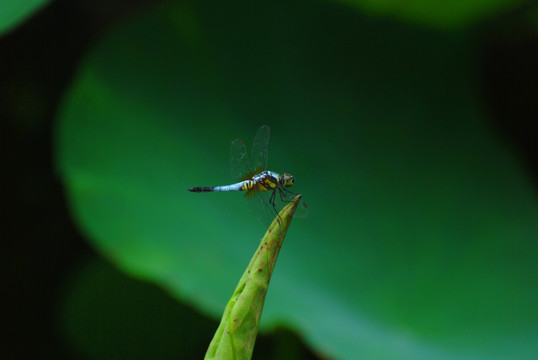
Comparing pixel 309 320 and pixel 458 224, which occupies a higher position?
pixel 458 224

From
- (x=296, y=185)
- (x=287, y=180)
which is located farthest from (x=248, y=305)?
(x=296, y=185)

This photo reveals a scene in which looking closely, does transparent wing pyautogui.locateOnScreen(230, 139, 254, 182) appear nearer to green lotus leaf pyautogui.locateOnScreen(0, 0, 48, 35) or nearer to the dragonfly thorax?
the dragonfly thorax

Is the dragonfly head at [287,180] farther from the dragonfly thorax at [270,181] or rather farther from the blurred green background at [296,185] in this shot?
the blurred green background at [296,185]

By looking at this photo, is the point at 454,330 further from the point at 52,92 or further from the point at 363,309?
the point at 52,92

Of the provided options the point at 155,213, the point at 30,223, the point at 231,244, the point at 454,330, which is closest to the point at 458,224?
the point at 454,330

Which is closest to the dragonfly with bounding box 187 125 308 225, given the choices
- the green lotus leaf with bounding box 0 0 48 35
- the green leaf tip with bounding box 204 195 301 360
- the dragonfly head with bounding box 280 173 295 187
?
the dragonfly head with bounding box 280 173 295 187

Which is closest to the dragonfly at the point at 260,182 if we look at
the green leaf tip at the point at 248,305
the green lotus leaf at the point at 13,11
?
the green leaf tip at the point at 248,305

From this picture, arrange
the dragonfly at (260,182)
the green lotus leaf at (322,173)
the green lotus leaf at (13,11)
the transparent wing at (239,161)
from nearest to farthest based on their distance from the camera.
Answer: the dragonfly at (260,182)
the transparent wing at (239,161)
the green lotus leaf at (13,11)
the green lotus leaf at (322,173)
